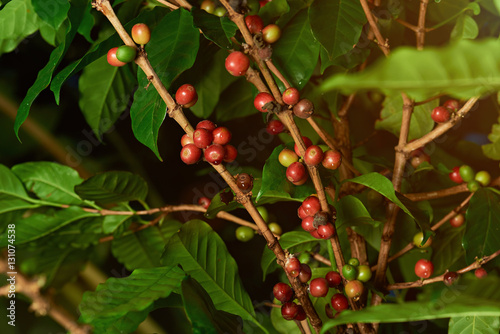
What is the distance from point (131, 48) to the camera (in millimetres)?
413

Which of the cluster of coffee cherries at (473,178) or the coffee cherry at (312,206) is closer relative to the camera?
the coffee cherry at (312,206)

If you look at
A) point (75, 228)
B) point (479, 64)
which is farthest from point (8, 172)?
point (479, 64)

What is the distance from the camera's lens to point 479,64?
0.22 meters

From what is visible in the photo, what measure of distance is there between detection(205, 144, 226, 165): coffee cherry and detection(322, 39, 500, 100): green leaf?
227 mm

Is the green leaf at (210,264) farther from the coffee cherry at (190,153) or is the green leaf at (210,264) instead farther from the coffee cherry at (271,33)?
the coffee cherry at (271,33)

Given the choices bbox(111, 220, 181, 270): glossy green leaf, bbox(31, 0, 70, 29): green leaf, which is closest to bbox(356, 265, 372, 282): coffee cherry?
bbox(111, 220, 181, 270): glossy green leaf

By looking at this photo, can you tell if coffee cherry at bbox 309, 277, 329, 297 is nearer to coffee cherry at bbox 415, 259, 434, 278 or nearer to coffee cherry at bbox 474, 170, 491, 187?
coffee cherry at bbox 415, 259, 434, 278

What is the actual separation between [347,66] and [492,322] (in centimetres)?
33

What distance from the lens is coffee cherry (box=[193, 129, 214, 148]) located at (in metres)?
0.43

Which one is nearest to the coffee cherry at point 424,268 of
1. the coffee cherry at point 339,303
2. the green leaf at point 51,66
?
the coffee cherry at point 339,303

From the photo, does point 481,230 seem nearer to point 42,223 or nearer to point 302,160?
point 302,160

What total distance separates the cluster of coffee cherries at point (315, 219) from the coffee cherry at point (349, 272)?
0.16ft

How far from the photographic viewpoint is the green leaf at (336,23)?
1.53 feet

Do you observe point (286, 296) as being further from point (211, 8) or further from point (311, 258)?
point (211, 8)
